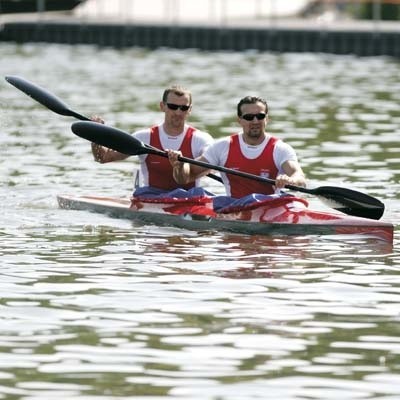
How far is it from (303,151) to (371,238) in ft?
27.5

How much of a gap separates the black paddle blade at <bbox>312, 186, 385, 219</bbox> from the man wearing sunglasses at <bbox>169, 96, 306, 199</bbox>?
0.46 metres

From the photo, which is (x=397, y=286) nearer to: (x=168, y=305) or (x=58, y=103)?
(x=168, y=305)

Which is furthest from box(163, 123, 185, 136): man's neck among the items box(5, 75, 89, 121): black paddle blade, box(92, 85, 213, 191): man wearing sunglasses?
box(5, 75, 89, 121): black paddle blade

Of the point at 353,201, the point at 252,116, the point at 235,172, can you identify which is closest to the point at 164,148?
the point at 235,172

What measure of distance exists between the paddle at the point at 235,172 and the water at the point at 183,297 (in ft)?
1.80

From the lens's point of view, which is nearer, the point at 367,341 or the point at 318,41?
the point at 367,341

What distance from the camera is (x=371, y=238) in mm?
15312

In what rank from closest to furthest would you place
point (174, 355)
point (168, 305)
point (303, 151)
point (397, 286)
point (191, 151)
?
point (174, 355) < point (168, 305) < point (397, 286) < point (191, 151) < point (303, 151)

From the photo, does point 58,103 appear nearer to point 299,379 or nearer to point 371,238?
point 371,238


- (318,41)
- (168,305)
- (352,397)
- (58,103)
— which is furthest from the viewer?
(318,41)

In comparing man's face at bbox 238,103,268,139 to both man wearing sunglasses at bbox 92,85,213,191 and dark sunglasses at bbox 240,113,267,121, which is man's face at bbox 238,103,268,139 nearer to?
dark sunglasses at bbox 240,113,267,121

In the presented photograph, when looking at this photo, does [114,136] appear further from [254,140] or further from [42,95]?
[42,95]

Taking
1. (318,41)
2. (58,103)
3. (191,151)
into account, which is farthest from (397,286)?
(318,41)

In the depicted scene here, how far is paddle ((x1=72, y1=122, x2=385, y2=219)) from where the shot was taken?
15969mm
